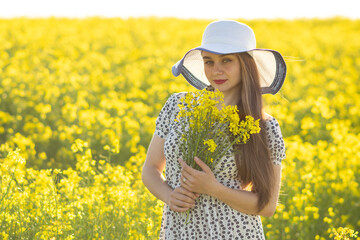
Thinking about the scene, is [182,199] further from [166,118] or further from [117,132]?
[117,132]

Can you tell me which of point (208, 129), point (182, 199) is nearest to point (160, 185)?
point (182, 199)

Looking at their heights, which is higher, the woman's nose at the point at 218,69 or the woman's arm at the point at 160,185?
the woman's nose at the point at 218,69

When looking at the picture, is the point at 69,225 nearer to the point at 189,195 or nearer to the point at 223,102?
the point at 189,195

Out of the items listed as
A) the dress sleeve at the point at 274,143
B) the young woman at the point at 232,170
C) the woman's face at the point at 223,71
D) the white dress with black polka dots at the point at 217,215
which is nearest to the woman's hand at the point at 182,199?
the young woman at the point at 232,170

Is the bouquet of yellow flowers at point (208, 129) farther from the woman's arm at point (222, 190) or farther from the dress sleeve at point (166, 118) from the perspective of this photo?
the dress sleeve at point (166, 118)

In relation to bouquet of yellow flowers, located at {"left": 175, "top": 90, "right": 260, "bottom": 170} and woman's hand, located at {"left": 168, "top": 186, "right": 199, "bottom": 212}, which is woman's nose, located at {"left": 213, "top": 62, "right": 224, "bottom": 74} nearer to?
bouquet of yellow flowers, located at {"left": 175, "top": 90, "right": 260, "bottom": 170}

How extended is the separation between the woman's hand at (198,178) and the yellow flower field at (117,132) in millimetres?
564

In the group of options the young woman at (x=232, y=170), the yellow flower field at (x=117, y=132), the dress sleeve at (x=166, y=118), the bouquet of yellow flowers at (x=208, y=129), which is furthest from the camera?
the yellow flower field at (x=117, y=132)

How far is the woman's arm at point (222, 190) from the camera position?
2408mm

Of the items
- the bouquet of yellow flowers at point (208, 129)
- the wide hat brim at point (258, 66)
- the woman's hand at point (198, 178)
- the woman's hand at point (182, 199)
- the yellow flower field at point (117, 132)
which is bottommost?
the yellow flower field at point (117, 132)

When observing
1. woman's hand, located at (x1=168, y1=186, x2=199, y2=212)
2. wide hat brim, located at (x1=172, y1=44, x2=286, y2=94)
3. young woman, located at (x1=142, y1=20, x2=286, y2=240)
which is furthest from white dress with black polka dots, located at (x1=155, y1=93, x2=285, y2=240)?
wide hat brim, located at (x1=172, y1=44, x2=286, y2=94)

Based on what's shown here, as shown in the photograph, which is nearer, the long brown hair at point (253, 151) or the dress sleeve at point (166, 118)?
the long brown hair at point (253, 151)

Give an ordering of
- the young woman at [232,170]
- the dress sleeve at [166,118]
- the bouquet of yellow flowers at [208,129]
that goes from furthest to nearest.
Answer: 1. the dress sleeve at [166,118]
2. the young woman at [232,170]
3. the bouquet of yellow flowers at [208,129]

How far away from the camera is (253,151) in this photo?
2.56 metres
